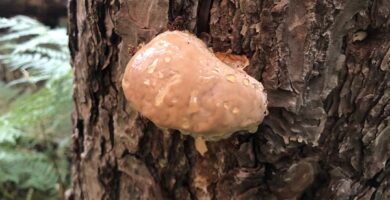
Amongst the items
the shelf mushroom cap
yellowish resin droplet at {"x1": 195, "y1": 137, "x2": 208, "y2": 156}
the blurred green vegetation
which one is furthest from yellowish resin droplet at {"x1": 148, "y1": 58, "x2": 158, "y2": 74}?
the blurred green vegetation

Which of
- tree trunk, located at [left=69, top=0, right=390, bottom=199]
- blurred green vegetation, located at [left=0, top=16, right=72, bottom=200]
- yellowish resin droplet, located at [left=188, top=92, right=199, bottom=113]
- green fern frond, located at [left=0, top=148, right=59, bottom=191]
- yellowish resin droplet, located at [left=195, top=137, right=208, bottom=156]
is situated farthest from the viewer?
green fern frond, located at [left=0, top=148, right=59, bottom=191]

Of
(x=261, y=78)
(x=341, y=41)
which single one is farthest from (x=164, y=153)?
(x=341, y=41)

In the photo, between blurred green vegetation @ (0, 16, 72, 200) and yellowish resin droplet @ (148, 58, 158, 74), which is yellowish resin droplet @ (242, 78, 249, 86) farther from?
blurred green vegetation @ (0, 16, 72, 200)

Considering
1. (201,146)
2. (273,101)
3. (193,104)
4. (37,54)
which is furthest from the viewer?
(37,54)

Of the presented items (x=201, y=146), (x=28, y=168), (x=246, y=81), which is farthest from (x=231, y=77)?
(x=28, y=168)

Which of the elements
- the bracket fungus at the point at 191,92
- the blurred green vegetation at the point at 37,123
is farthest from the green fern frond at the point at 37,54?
the bracket fungus at the point at 191,92

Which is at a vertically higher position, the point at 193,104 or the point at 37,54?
the point at 193,104

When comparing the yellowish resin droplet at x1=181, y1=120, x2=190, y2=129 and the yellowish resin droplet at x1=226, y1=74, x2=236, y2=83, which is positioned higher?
the yellowish resin droplet at x1=226, y1=74, x2=236, y2=83

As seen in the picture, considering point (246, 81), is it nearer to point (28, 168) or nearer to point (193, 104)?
point (193, 104)
